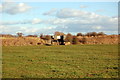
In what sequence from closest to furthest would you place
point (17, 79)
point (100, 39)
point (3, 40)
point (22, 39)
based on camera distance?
point (17, 79) → point (3, 40) → point (22, 39) → point (100, 39)

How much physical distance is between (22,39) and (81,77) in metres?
71.5

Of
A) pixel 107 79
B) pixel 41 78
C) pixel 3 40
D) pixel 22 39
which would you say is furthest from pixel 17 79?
pixel 22 39

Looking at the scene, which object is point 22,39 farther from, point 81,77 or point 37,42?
point 81,77

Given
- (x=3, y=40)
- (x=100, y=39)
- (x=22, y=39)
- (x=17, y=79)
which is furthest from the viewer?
(x=100, y=39)

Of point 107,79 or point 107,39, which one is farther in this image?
point 107,39

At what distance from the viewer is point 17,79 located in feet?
38.2

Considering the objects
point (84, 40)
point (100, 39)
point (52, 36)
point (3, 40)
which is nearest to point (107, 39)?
point (100, 39)

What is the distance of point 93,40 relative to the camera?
8569 centimetres

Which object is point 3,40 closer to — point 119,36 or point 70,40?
point 70,40

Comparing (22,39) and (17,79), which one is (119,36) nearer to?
(22,39)

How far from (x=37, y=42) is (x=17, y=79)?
7062 centimetres

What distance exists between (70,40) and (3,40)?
2412cm

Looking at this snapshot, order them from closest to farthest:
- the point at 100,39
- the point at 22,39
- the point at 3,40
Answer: the point at 3,40, the point at 22,39, the point at 100,39

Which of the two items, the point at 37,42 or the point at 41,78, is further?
the point at 37,42
